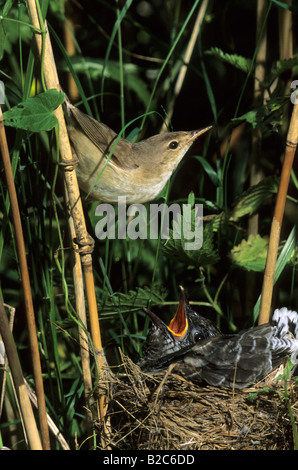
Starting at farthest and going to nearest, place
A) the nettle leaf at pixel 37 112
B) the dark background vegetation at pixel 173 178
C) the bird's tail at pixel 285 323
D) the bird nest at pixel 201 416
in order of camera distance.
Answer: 1. the dark background vegetation at pixel 173 178
2. the bird's tail at pixel 285 323
3. the bird nest at pixel 201 416
4. the nettle leaf at pixel 37 112

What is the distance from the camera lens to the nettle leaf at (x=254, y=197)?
1.93 meters

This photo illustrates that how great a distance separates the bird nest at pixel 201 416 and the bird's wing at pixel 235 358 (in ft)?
0.10

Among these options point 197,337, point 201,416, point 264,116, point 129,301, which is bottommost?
point 201,416

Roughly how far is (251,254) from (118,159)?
556mm

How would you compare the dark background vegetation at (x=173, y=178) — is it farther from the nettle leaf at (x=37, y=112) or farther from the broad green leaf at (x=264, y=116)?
the nettle leaf at (x=37, y=112)

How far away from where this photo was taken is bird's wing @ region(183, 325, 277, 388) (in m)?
1.55

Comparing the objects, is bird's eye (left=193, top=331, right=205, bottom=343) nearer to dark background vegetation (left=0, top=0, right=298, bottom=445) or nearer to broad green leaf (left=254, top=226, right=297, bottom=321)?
dark background vegetation (left=0, top=0, right=298, bottom=445)

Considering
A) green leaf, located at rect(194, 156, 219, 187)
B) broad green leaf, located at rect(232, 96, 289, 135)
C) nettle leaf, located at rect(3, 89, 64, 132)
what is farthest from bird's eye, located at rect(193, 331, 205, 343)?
nettle leaf, located at rect(3, 89, 64, 132)

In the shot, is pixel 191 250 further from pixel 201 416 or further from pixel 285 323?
pixel 201 416

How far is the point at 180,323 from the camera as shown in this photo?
193 centimetres

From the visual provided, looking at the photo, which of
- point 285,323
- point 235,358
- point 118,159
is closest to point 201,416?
point 235,358

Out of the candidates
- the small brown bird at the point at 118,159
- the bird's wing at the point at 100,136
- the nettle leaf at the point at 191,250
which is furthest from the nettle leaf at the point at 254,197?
the bird's wing at the point at 100,136
